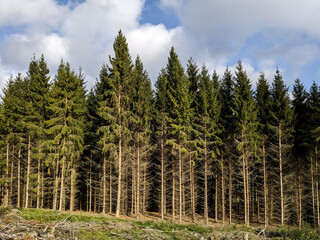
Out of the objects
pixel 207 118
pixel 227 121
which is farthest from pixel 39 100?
pixel 227 121

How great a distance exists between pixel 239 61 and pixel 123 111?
14.2 m

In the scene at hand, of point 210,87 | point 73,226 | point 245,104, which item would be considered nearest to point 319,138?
point 245,104

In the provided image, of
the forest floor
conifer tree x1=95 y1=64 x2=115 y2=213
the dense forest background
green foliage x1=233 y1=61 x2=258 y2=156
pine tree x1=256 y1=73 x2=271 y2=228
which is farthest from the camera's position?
pine tree x1=256 y1=73 x2=271 y2=228

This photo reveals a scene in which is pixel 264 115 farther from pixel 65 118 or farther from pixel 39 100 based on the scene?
pixel 39 100

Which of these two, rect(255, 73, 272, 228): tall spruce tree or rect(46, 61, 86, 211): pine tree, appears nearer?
rect(46, 61, 86, 211): pine tree

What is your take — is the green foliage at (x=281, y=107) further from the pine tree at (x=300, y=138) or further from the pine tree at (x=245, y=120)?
the pine tree at (x=245, y=120)

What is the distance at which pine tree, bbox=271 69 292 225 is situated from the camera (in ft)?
85.8

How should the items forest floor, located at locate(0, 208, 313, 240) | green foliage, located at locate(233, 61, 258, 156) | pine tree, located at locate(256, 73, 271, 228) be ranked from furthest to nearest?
pine tree, located at locate(256, 73, 271, 228), green foliage, located at locate(233, 61, 258, 156), forest floor, located at locate(0, 208, 313, 240)

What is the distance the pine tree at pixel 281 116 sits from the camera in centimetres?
2614

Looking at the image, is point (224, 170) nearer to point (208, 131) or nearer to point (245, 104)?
point (208, 131)

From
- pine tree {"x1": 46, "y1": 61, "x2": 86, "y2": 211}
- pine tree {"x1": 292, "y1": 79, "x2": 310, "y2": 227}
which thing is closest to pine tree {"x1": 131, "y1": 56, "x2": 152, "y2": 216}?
pine tree {"x1": 46, "y1": 61, "x2": 86, "y2": 211}

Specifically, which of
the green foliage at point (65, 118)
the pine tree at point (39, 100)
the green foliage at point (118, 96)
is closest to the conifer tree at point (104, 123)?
the green foliage at point (118, 96)

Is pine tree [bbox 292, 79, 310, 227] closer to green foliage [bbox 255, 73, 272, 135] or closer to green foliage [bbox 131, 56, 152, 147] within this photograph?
green foliage [bbox 255, 73, 272, 135]

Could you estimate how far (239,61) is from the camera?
88.7ft
